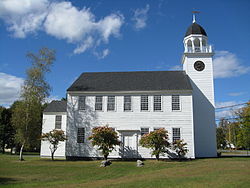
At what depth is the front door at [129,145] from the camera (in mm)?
22953

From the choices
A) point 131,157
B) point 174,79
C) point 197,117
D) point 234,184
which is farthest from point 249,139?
point 234,184

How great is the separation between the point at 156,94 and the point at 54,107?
47.3 feet

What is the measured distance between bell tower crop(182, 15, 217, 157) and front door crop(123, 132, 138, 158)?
21.4 feet

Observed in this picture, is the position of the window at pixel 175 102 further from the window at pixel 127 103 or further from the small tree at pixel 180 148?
the window at pixel 127 103

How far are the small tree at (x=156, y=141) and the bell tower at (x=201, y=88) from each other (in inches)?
203

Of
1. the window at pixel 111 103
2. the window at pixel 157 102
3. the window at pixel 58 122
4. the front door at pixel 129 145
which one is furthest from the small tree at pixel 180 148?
the window at pixel 58 122

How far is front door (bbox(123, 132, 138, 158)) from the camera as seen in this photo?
23.0m

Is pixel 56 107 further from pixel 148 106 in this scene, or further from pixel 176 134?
pixel 176 134

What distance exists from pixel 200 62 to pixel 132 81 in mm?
7922

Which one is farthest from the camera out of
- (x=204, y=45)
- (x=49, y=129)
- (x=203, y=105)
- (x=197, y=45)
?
(x=49, y=129)

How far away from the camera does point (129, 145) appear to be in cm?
2311

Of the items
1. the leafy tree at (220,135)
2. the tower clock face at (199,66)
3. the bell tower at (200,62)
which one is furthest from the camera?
the leafy tree at (220,135)

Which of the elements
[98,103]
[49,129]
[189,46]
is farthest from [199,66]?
[49,129]

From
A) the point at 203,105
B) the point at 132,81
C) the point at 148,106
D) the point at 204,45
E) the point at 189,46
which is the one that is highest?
the point at 189,46
